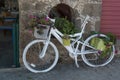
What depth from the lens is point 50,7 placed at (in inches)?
240

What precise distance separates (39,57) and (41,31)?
635mm

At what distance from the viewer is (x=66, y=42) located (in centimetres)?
582

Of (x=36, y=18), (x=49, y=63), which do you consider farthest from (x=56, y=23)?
(x=49, y=63)

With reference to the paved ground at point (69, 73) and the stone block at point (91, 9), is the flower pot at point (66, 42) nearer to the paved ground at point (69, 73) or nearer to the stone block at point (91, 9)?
the paved ground at point (69, 73)

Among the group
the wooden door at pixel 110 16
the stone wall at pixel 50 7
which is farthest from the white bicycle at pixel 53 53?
the wooden door at pixel 110 16

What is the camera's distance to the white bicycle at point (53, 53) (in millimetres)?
5828

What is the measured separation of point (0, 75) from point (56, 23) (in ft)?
5.11

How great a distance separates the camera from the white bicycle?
5828 mm

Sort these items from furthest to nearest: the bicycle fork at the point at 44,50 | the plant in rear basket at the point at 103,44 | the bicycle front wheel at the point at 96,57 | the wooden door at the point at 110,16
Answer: the wooden door at the point at 110,16 → the bicycle front wheel at the point at 96,57 → the plant in rear basket at the point at 103,44 → the bicycle fork at the point at 44,50

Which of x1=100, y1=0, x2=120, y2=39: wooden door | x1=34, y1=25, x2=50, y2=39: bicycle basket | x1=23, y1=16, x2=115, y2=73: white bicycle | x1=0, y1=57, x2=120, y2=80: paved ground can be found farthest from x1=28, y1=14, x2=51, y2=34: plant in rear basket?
x1=100, y1=0, x2=120, y2=39: wooden door

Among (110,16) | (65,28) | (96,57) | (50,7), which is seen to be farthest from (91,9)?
(96,57)

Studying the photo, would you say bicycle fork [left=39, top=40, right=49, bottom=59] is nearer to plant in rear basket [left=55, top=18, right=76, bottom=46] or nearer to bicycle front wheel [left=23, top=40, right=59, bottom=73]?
bicycle front wheel [left=23, top=40, right=59, bottom=73]

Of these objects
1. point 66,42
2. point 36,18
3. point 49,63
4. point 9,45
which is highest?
point 36,18

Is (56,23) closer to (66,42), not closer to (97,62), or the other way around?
(66,42)
